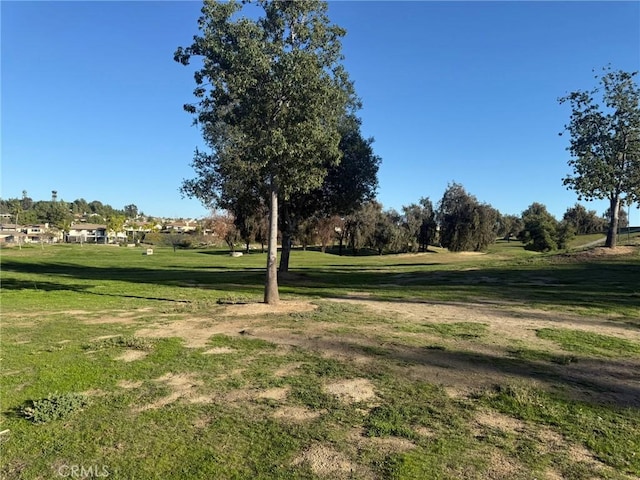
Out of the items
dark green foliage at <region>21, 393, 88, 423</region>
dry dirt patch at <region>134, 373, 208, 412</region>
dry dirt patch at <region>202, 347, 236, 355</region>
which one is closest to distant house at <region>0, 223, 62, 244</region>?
dry dirt patch at <region>202, 347, 236, 355</region>

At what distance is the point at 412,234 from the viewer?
231ft

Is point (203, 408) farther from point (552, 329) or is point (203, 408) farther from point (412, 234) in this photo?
point (412, 234)

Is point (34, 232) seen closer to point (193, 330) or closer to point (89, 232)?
point (89, 232)

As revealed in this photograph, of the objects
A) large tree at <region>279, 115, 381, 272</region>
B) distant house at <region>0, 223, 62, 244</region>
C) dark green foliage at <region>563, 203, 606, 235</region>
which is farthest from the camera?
distant house at <region>0, 223, 62, 244</region>

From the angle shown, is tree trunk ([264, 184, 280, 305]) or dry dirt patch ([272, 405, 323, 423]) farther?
tree trunk ([264, 184, 280, 305])

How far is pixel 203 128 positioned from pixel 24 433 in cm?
1733

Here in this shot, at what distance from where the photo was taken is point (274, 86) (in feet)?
40.3

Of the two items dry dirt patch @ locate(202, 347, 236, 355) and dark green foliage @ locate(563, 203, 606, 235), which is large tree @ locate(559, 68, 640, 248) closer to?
dry dirt patch @ locate(202, 347, 236, 355)

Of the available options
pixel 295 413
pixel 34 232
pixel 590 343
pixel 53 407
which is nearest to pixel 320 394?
pixel 295 413

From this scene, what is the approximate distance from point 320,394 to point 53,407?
3067 mm
